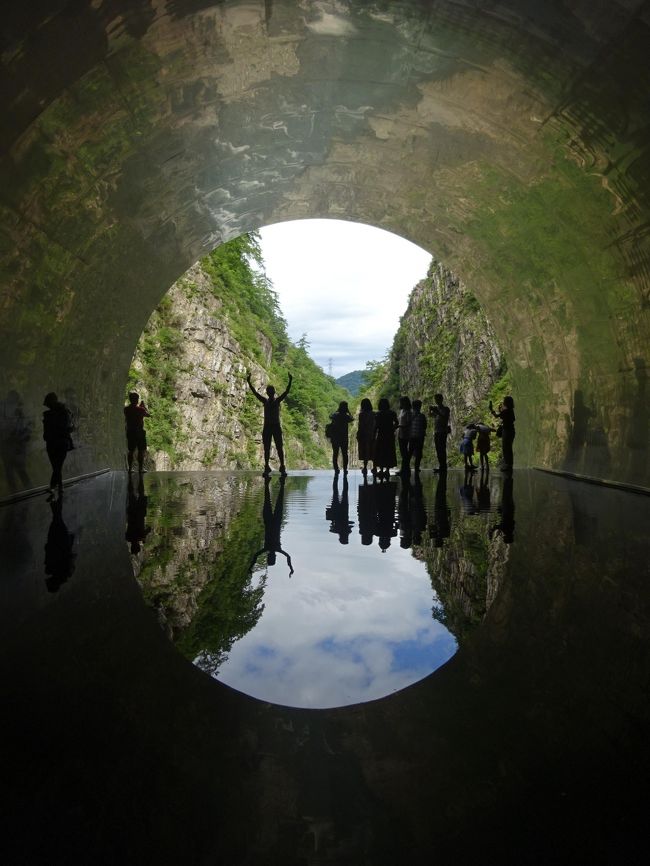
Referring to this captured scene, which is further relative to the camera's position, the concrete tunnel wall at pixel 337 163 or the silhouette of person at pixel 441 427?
the silhouette of person at pixel 441 427

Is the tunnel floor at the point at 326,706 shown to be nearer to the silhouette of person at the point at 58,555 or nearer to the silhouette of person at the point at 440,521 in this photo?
the silhouette of person at the point at 58,555

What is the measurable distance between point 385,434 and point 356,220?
14.7 ft

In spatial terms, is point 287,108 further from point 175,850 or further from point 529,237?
point 175,850

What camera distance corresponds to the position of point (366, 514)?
28.6 feet

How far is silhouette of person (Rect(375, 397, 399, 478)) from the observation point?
1527 centimetres

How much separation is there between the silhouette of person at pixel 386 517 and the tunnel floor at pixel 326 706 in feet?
2.96

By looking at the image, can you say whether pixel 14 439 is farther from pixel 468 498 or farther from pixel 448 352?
pixel 448 352

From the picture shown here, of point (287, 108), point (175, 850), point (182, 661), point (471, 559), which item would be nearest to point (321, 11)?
point (287, 108)

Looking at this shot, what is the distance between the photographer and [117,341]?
15.3 m

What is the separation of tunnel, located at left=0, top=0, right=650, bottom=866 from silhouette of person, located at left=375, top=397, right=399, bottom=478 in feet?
10.9

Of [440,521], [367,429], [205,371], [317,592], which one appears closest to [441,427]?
[367,429]

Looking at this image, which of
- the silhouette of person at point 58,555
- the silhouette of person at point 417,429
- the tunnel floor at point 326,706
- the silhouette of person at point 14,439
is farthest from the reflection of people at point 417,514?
the silhouette of person at point 14,439

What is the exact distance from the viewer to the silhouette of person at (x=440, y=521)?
641 centimetres

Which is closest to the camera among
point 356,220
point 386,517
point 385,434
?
point 386,517
